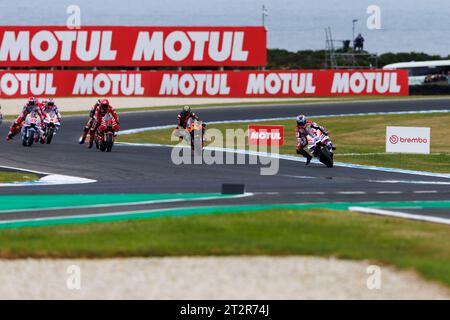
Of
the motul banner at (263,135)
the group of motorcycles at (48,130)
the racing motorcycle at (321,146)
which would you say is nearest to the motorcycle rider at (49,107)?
the group of motorcycles at (48,130)

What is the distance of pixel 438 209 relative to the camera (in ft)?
54.1

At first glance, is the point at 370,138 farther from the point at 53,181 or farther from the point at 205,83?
the point at 53,181

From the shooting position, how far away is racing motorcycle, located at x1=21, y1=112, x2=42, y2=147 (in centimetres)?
3165

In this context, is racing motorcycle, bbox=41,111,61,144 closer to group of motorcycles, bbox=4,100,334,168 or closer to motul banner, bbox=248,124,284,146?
group of motorcycles, bbox=4,100,334,168

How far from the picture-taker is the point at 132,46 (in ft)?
202

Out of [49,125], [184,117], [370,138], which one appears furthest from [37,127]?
[370,138]

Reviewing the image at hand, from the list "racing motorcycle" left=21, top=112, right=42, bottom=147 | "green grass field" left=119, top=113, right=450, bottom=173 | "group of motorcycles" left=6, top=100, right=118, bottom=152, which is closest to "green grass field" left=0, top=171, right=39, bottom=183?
"group of motorcycles" left=6, top=100, right=118, bottom=152

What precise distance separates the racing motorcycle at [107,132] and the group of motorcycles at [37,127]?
216cm

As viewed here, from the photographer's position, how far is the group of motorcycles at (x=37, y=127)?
3174cm

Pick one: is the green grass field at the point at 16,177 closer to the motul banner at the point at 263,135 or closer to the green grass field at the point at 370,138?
the green grass field at the point at 370,138
